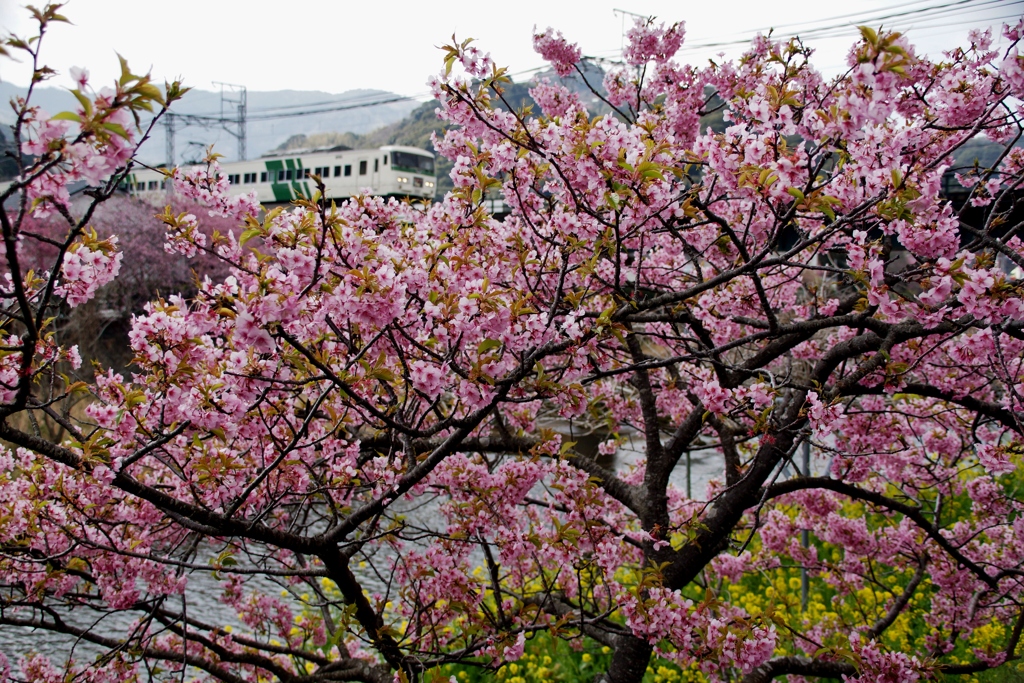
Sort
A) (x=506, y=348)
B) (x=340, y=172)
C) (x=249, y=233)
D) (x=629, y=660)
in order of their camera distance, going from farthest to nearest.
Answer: (x=340, y=172) → (x=629, y=660) → (x=506, y=348) → (x=249, y=233)

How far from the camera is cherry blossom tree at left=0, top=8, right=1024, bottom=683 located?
1901 millimetres

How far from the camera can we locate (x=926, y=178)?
2264mm

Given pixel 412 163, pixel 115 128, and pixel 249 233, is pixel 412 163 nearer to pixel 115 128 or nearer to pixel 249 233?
pixel 249 233

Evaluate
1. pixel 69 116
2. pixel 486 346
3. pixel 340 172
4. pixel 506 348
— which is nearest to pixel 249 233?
pixel 69 116

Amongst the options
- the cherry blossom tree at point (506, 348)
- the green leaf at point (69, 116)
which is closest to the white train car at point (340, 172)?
the cherry blossom tree at point (506, 348)

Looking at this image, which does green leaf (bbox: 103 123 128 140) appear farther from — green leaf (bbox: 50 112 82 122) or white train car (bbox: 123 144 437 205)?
white train car (bbox: 123 144 437 205)

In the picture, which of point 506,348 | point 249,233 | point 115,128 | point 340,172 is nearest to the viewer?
point 115,128

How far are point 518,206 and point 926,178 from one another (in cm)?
153

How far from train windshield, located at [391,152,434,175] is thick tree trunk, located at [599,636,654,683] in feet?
60.9

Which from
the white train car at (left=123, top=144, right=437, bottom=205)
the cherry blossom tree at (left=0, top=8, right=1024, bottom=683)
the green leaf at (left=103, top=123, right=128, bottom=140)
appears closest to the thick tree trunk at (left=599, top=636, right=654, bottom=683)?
the cherry blossom tree at (left=0, top=8, right=1024, bottom=683)

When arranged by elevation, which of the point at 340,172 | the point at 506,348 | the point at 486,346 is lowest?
the point at 486,346

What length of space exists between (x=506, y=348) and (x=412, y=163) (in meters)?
19.8

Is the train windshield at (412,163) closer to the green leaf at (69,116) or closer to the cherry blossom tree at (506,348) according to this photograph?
the cherry blossom tree at (506,348)

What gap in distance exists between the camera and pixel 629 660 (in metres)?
3.36
